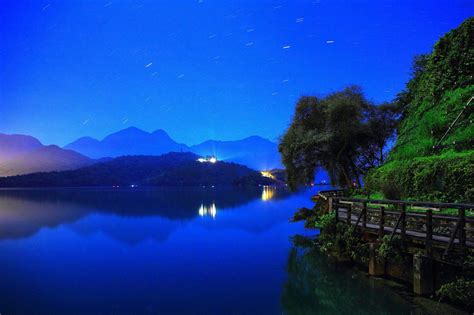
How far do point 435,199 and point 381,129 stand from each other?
58.2ft

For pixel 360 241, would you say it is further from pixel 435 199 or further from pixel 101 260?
pixel 101 260

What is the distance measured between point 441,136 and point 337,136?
10366 millimetres

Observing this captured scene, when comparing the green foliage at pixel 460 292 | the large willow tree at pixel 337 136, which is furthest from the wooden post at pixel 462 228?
the large willow tree at pixel 337 136

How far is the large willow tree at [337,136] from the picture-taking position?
3164 cm

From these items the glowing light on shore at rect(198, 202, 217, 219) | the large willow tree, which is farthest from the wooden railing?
the glowing light on shore at rect(198, 202, 217, 219)

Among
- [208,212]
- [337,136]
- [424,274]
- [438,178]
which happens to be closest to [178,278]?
[424,274]

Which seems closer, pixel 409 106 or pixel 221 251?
pixel 221 251

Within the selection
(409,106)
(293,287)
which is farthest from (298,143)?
(293,287)

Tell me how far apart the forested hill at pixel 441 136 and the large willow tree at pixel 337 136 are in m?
5.10

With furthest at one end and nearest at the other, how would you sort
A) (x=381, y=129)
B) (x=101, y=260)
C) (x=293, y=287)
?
(x=381, y=129), (x=101, y=260), (x=293, y=287)

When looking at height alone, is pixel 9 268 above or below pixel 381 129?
below

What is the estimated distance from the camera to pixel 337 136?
3133 centimetres

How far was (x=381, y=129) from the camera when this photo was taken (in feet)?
111

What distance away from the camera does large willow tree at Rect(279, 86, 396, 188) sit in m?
31.6
